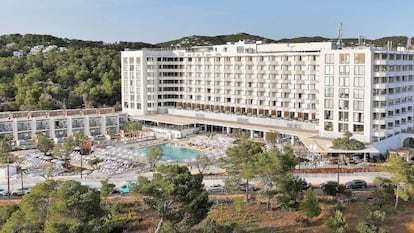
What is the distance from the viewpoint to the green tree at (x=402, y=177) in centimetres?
2486

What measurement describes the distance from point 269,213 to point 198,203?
5.91m

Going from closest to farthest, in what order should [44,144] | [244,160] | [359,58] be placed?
[244,160], [359,58], [44,144]

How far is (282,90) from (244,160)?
24480 mm

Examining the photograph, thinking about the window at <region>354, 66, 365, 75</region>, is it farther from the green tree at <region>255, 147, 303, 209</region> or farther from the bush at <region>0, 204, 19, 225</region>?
the bush at <region>0, 204, 19, 225</region>

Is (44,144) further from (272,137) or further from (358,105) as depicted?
(358,105)

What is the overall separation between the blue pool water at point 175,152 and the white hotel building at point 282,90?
278 inches

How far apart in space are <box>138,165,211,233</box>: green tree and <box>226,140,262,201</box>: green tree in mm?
5430

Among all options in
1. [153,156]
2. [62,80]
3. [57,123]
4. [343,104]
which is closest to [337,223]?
[153,156]

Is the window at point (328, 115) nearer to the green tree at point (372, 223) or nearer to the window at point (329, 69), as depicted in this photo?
the window at point (329, 69)

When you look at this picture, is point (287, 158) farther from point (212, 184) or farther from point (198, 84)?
point (198, 84)

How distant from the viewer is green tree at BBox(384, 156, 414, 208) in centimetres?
2486

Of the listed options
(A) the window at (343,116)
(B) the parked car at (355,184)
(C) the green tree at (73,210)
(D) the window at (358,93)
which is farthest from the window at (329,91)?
(C) the green tree at (73,210)

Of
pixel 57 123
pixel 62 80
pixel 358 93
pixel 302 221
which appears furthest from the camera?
pixel 62 80

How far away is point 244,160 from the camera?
26922mm
